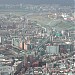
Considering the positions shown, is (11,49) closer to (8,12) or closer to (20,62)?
(20,62)

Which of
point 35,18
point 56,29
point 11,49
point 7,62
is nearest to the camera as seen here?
point 7,62

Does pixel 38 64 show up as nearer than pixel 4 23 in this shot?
Yes

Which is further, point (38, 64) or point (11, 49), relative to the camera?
point (11, 49)

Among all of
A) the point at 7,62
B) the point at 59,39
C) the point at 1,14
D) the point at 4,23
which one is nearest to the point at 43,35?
the point at 59,39

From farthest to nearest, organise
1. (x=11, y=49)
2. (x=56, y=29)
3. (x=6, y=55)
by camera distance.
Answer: (x=56, y=29), (x=11, y=49), (x=6, y=55)

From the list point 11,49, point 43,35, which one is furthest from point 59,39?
point 11,49

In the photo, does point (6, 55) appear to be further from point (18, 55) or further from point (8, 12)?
point (8, 12)

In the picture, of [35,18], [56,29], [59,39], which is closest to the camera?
[59,39]

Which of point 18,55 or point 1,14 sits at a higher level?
point 1,14

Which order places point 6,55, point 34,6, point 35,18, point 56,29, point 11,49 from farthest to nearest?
point 34,6, point 35,18, point 56,29, point 11,49, point 6,55
